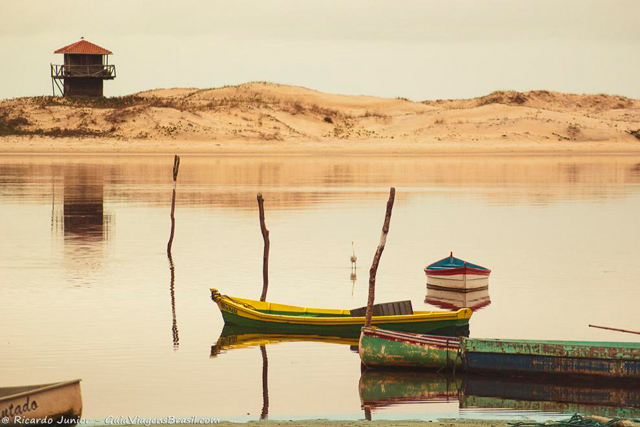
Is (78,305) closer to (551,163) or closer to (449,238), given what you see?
(449,238)

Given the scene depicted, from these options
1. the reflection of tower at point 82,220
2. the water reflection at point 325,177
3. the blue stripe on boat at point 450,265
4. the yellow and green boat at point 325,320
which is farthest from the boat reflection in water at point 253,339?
the water reflection at point 325,177

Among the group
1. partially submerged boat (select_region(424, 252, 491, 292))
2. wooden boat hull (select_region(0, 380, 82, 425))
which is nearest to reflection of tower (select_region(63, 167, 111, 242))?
partially submerged boat (select_region(424, 252, 491, 292))

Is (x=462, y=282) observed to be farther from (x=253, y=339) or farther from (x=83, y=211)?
(x=83, y=211)

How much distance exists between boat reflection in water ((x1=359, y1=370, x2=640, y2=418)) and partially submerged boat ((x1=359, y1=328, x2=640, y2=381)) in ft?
0.62

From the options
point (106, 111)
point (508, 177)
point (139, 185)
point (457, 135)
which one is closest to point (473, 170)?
point (508, 177)

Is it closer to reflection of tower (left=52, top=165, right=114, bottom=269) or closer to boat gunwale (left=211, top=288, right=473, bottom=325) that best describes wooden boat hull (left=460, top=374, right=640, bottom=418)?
boat gunwale (left=211, top=288, right=473, bottom=325)

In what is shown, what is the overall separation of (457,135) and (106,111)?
37.9 m

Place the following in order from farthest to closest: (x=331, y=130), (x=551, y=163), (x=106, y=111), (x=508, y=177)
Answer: (x=331, y=130) < (x=106, y=111) < (x=551, y=163) < (x=508, y=177)

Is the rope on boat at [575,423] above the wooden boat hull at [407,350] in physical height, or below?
below

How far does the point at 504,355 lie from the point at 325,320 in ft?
15.8

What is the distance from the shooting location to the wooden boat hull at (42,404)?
565 inches

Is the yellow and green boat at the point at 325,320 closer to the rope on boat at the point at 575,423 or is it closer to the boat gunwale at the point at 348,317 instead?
the boat gunwale at the point at 348,317

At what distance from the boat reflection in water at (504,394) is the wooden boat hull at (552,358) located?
0.63 feet

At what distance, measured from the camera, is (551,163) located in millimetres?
99125
